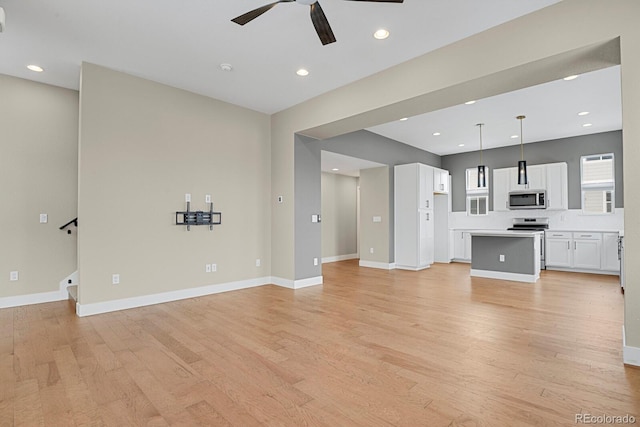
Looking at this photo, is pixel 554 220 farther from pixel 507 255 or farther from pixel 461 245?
pixel 507 255

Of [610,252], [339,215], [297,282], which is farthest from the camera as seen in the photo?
[339,215]

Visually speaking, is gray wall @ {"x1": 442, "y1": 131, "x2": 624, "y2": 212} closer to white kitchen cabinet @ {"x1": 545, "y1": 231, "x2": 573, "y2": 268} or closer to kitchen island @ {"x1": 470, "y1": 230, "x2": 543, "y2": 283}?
white kitchen cabinet @ {"x1": 545, "y1": 231, "x2": 573, "y2": 268}

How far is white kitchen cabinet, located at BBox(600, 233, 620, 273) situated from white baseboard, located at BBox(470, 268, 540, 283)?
1853 millimetres

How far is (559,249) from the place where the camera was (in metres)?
7.26

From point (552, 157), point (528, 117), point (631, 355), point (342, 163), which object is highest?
point (528, 117)

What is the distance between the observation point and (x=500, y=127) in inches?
259

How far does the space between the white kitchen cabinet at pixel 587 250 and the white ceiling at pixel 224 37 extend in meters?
5.94

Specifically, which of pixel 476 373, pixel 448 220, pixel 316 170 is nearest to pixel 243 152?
pixel 316 170

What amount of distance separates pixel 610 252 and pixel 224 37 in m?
8.05

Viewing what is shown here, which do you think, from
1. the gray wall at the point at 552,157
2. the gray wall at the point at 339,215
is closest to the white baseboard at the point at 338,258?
the gray wall at the point at 339,215

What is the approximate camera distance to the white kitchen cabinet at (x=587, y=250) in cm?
679

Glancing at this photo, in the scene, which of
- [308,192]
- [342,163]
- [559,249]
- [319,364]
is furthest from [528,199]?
[319,364]

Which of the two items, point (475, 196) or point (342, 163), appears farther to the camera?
point (475, 196)

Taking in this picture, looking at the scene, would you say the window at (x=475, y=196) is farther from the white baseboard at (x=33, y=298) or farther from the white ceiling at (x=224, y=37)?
the white baseboard at (x=33, y=298)
